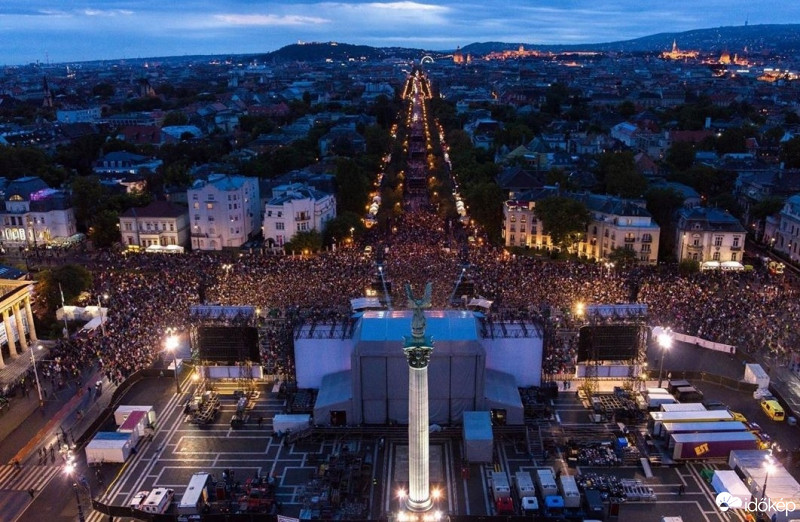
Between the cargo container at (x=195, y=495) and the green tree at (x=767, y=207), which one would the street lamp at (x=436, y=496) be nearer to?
the cargo container at (x=195, y=495)

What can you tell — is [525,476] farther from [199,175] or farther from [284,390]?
[199,175]

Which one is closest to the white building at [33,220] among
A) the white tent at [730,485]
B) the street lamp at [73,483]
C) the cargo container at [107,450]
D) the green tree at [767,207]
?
the cargo container at [107,450]

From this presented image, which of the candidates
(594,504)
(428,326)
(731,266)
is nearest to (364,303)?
(428,326)

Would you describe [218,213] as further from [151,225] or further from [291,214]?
[291,214]

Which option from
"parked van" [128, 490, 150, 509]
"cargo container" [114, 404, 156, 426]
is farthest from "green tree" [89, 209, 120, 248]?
"parked van" [128, 490, 150, 509]

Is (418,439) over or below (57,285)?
over

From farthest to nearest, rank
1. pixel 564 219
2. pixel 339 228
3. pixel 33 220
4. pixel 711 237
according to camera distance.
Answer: pixel 33 220 < pixel 339 228 < pixel 564 219 < pixel 711 237
